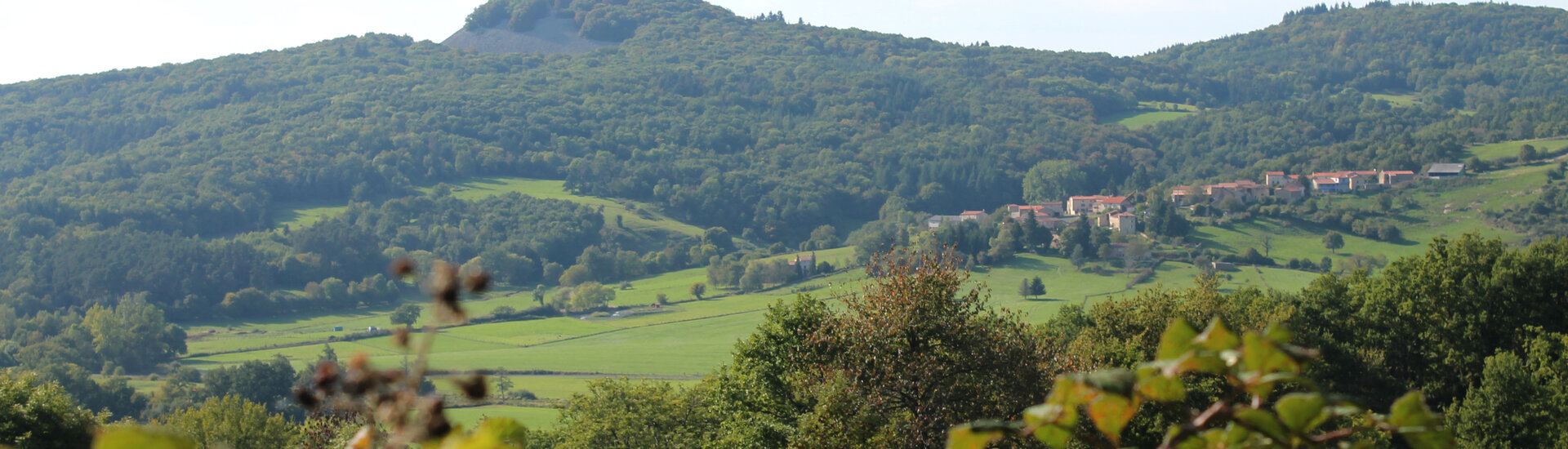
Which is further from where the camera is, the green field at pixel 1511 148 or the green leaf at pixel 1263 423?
the green field at pixel 1511 148

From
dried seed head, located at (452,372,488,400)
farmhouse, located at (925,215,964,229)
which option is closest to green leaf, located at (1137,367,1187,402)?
dried seed head, located at (452,372,488,400)

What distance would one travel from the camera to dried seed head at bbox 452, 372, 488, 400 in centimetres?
213

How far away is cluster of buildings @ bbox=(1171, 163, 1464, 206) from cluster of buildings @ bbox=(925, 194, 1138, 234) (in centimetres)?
797

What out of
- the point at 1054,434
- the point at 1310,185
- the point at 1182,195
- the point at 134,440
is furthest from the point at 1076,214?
the point at 134,440

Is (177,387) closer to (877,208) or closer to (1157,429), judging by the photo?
(1157,429)

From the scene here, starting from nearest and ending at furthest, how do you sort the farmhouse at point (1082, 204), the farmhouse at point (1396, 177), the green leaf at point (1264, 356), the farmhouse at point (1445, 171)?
the green leaf at point (1264, 356), the farmhouse at point (1445, 171), the farmhouse at point (1396, 177), the farmhouse at point (1082, 204)

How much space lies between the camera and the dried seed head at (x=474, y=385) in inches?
83.7

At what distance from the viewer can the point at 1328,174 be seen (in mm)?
129000

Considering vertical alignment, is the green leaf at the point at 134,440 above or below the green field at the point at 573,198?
above

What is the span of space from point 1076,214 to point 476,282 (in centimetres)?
13724

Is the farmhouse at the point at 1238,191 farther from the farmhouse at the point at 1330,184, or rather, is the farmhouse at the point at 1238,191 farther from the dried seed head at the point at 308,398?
the dried seed head at the point at 308,398

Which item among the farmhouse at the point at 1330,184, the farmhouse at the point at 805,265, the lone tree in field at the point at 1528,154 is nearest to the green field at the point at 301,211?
the farmhouse at the point at 805,265

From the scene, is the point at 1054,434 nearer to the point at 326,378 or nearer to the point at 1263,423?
the point at 1263,423

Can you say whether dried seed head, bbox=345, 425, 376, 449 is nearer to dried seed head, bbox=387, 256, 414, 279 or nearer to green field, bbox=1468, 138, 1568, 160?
dried seed head, bbox=387, 256, 414, 279
